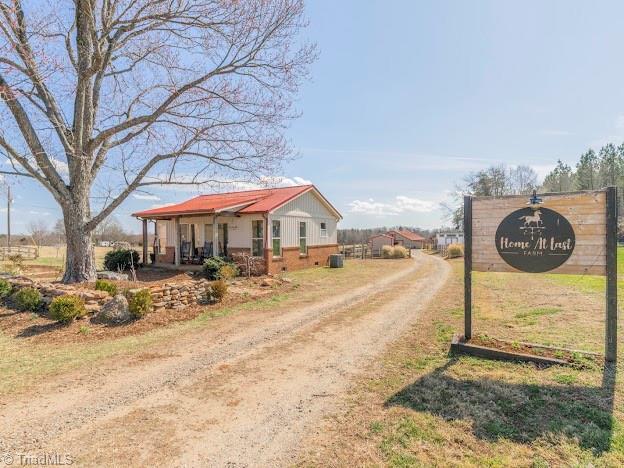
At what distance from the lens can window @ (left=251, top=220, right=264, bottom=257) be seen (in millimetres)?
16359

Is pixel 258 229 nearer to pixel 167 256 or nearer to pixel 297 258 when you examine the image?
pixel 297 258

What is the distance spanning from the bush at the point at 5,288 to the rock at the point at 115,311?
11.9 ft

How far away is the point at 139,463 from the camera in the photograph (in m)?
2.80

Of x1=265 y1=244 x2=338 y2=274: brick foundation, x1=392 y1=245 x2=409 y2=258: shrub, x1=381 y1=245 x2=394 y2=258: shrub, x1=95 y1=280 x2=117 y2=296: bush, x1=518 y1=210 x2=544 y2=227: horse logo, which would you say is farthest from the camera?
x1=381 y1=245 x2=394 y2=258: shrub

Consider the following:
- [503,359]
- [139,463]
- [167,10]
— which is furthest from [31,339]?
[167,10]

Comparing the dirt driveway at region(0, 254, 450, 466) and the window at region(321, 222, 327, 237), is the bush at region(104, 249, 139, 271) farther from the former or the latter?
the dirt driveway at region(0, 254, 450, 466)

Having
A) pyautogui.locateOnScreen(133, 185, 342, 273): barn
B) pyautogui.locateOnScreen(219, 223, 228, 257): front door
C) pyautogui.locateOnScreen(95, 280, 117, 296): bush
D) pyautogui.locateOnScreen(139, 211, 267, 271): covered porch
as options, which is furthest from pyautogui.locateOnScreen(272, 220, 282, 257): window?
pyautogui.locateOnScreen(95, 280, 117, 296): bush

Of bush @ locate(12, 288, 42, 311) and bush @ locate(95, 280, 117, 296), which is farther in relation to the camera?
bush @ locate(95, 280, 117, 296)

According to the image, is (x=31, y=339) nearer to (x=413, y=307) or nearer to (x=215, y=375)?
(x=215, y=375)

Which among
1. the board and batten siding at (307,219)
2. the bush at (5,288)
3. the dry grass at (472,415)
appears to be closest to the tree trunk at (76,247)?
the bush at (5,288)

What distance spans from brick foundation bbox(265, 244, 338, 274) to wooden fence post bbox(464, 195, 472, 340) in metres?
10.8

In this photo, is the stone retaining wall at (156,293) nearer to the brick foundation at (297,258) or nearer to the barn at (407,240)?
the brick foundation at (297,258)

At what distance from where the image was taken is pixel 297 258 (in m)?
18.0

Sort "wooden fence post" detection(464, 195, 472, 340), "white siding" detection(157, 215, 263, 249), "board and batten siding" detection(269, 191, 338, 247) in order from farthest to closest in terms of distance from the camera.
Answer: "board and batten siding" detection(269, 191, 338, 247)
"white siding" detection(157, 215, 263, 249)
"wooden fence post" detection(464, 195, 472, 340)
